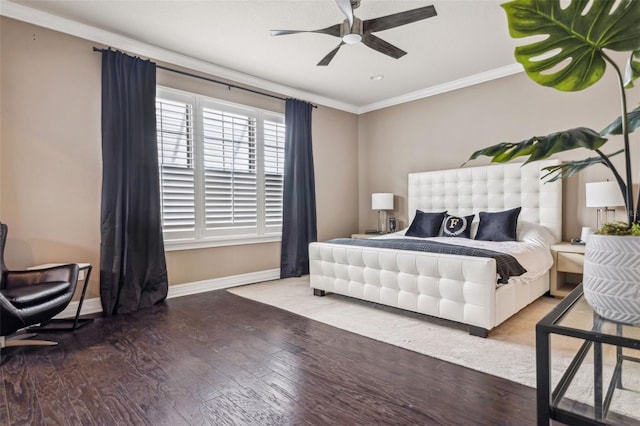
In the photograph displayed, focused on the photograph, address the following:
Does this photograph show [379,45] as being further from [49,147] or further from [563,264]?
[49,147]

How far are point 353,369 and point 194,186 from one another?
10.0 ft

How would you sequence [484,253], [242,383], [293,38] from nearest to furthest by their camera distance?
[242,383] < [484,253] < [293,38]

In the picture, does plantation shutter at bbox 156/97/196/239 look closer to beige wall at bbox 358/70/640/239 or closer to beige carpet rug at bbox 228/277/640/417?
beige carpet rug at bbox 228/277/640/417

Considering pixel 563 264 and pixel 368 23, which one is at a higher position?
pixel 368 23

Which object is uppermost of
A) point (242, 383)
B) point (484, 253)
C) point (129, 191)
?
point (129, 191)

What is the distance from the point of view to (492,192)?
15.3 ft

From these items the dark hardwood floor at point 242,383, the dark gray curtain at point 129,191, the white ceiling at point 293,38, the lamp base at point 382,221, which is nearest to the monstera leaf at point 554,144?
the dark hardwood floor at point 242,383

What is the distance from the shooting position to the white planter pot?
1.08 m

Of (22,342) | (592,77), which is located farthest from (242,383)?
(592,77)

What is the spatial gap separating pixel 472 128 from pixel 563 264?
7.33ft

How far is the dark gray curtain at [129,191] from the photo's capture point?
3.49m

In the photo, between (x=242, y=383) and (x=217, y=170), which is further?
(x=217, y=170)

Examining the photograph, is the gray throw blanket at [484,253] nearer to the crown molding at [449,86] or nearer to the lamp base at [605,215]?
the lamp base at [605,215]

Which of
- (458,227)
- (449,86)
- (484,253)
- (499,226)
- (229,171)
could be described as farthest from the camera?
(449,86)
